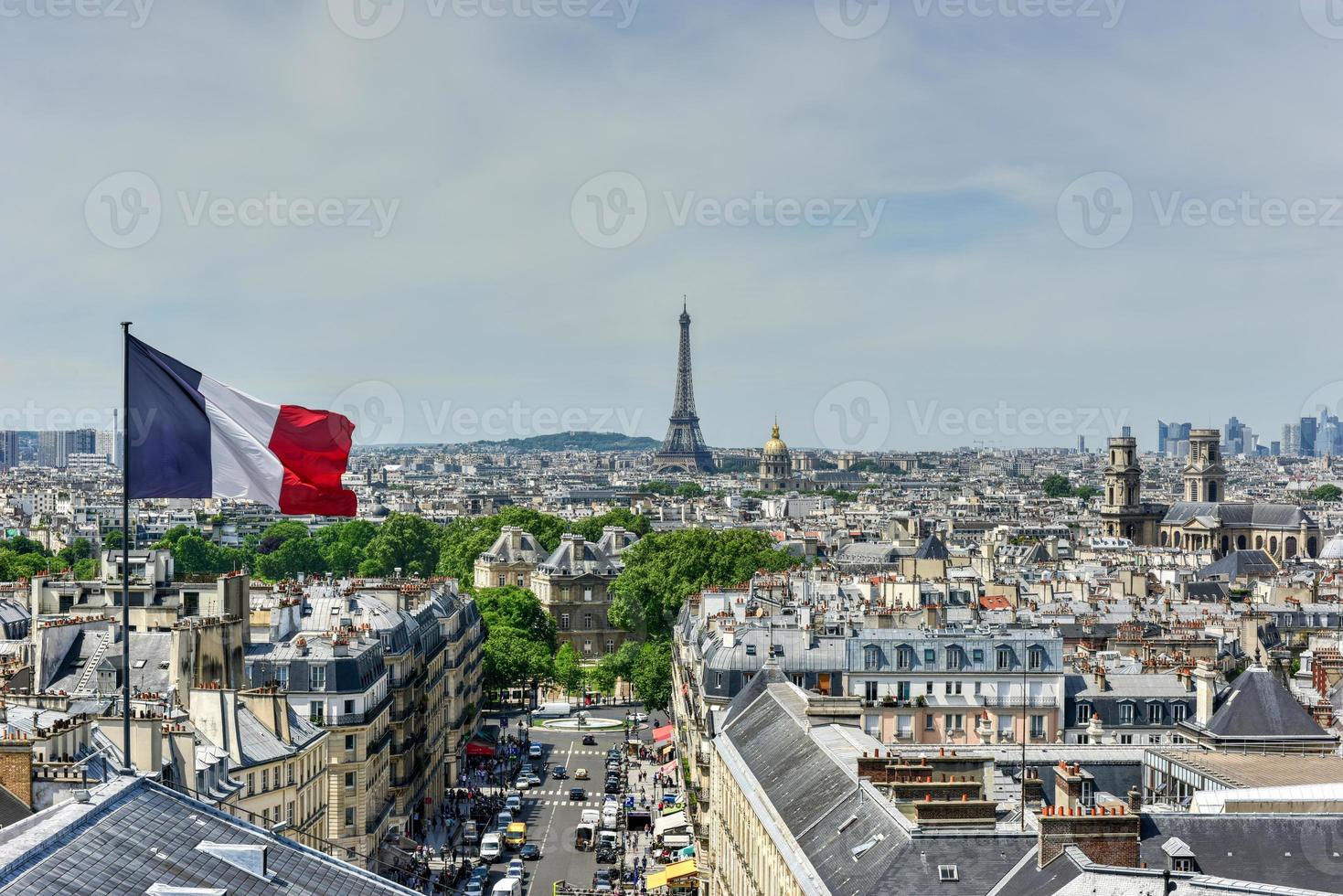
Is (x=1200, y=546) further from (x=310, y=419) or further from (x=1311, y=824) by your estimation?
(x=310, y=419)

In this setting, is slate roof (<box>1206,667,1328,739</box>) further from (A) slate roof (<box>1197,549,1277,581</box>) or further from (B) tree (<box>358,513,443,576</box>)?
(B) tree (<box>358,513,443,576</box>)

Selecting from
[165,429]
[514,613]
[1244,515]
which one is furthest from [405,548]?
[165,429]

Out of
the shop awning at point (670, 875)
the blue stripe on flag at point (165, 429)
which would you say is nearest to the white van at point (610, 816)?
the shop awning at point (670, 875)

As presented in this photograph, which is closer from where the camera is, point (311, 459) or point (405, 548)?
point (311, 459)

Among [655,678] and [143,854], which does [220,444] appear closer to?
[143,854]

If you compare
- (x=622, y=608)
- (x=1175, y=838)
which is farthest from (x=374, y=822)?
(x=622, y=608)
